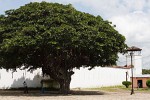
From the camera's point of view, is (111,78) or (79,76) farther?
(111,78)

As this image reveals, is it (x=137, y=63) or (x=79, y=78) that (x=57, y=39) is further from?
(x=137, y=63)

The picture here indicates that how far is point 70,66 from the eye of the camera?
3588 cm

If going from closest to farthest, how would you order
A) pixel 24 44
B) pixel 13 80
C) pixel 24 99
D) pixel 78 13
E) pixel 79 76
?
pixel 24 99 < pixel 24 44 < pixel 78 13 < pixel 13 80 < pixel 79 76

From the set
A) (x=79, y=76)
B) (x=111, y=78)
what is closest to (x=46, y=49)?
(x=79, y=76)

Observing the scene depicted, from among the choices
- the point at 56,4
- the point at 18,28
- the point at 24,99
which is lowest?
the point at 24,99

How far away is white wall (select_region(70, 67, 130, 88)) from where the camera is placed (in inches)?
1984

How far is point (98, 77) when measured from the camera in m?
55.2

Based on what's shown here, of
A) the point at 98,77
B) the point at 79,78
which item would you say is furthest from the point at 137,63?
the point at 79,78

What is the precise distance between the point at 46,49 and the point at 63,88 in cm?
614

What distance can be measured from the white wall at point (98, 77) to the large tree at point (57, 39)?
566 inches

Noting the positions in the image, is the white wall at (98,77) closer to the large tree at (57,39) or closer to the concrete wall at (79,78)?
the concrete wall at (79,78)

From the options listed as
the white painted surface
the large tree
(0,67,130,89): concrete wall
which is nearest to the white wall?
(0,67,130,89): concrete wall

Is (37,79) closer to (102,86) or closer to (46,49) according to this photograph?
(102,86)

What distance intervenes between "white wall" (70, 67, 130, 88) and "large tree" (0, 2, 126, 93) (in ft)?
47.2
